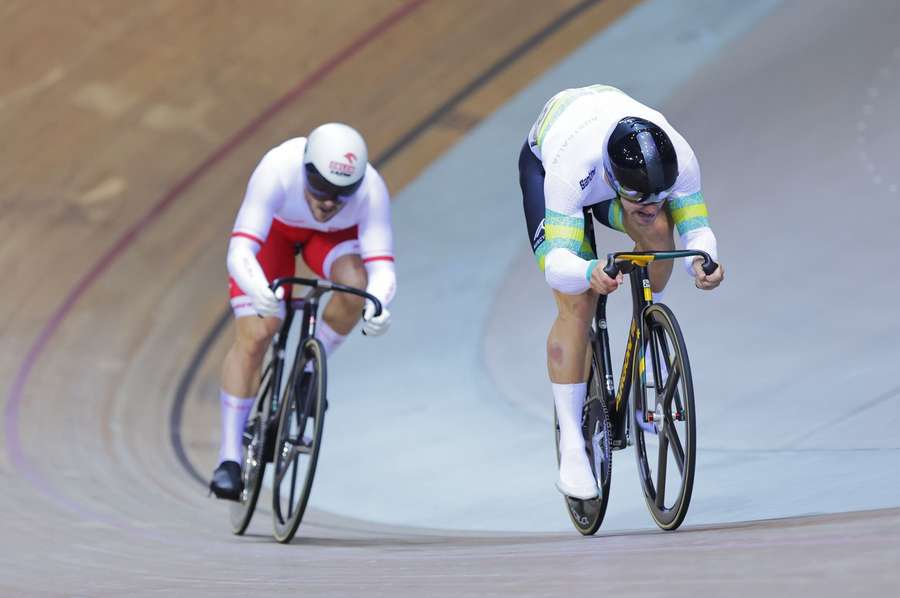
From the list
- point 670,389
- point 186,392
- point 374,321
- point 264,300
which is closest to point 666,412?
point 670,389

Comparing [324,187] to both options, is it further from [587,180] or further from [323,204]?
[587,180]

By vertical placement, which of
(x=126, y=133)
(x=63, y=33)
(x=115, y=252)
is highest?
(x=63, y=33)

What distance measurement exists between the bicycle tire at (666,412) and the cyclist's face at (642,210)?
0.19m

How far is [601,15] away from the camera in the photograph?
8031mm

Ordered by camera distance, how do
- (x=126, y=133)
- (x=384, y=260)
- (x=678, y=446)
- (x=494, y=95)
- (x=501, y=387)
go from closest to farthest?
(x=678, y=446) < (x=384, y=260) < (x=501, y=387) < (x=126, y=133) < (x=494, y=95)

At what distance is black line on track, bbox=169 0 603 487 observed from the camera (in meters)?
4.90

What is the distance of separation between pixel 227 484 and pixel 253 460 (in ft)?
0.38

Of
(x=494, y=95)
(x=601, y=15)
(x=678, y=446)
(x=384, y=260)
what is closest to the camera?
(x=678, y=446)

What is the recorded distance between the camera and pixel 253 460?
150 inches

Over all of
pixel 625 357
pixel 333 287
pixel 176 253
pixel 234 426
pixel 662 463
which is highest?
pixel 176 253

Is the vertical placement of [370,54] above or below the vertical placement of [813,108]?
above

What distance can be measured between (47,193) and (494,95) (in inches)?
97.2

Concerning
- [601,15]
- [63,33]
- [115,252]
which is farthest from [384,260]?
[601,15]

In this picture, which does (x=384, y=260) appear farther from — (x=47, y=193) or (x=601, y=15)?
(x=601, y=15)
